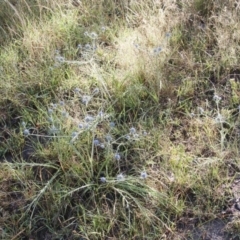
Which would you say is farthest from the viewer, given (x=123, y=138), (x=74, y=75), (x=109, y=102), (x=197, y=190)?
(x=74, y=75)

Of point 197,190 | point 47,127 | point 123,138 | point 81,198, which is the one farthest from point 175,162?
point 47,127

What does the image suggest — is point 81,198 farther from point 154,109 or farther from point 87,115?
point 154,109

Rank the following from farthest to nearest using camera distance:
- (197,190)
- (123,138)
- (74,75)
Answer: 1. (74,75)
2. (123,138)
3. (197,190)

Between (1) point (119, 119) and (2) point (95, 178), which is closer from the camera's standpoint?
(2) point (95, 178)

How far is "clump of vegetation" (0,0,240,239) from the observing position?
205 centimetres

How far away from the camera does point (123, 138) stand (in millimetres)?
2330

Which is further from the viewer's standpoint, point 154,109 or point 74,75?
point 74,75

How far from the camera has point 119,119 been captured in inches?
95.8

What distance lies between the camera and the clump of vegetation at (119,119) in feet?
6.73

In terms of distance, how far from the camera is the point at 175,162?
216 centimetres

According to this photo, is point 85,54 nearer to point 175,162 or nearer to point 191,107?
point 191,107

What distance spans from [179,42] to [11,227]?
A: 5.07 ft

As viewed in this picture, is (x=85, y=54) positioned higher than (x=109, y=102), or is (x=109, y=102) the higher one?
(x=85, y=54)

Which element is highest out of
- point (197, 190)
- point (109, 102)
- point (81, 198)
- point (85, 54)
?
point (85, 54)
